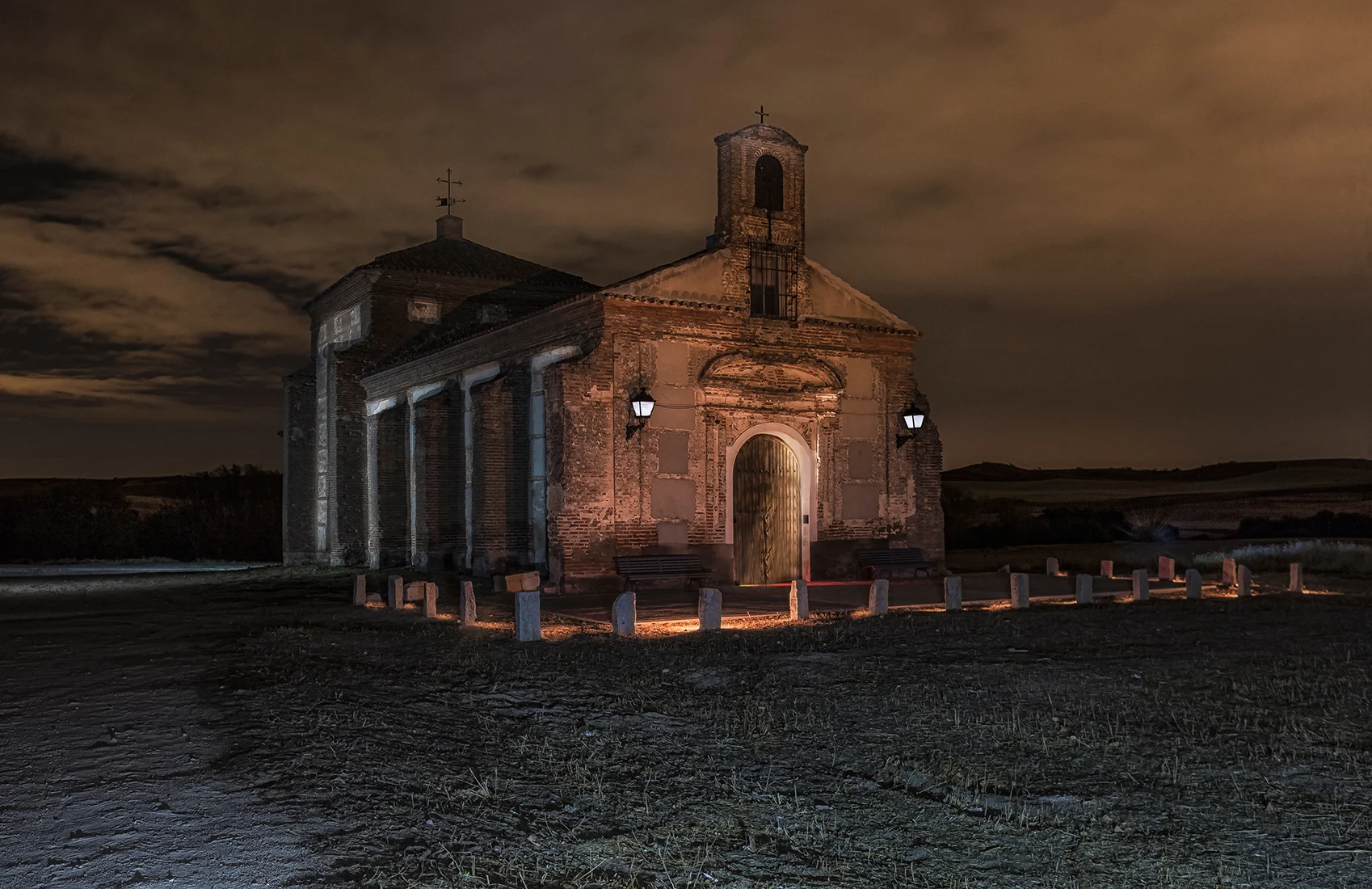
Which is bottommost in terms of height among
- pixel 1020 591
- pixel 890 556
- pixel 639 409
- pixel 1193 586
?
pixel 1193 586

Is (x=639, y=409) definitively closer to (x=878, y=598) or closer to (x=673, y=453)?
(x=673, y=453)

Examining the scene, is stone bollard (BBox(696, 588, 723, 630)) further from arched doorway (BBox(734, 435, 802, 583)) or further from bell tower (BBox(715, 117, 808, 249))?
bell tower (BBox(715, 117, 808, 249))

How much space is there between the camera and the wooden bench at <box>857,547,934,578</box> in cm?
2095

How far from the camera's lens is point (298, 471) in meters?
32.3

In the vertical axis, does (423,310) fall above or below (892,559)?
above

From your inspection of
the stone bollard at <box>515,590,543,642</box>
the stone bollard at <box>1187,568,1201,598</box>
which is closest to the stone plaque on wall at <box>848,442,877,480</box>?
the stone bollard at <box>1187,568,1201,598</box>

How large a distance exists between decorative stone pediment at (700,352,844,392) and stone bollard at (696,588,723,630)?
6.68 meters

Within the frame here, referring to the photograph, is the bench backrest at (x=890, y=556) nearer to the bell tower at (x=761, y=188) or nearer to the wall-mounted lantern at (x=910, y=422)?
the wall-mounted lantern at (x=910, y=422)

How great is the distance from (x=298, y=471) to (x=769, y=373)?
18049 millimetres

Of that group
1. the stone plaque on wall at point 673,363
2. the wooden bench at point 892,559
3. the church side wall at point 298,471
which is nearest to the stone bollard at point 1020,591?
the wooden bench at point 892,559

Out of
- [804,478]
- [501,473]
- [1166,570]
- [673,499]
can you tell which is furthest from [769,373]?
[1166,570]

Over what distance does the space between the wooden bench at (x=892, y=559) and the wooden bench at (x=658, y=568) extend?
3680 millimetres

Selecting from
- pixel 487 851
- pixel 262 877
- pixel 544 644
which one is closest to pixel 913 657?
pixel 544 644

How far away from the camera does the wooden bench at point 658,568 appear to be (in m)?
18.3
